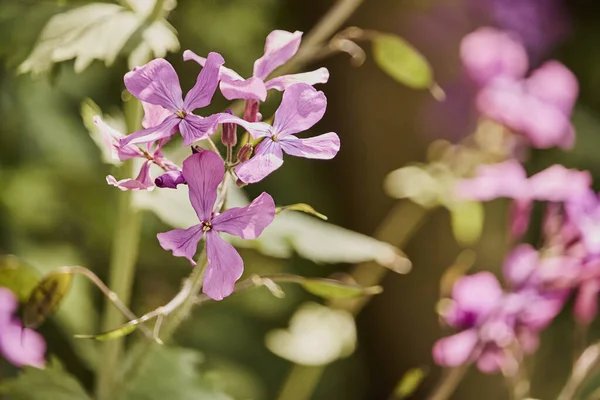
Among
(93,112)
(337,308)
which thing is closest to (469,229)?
(337,308)

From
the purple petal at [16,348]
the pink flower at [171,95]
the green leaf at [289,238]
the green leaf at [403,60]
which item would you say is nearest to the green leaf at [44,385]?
the purple petal at [16,348]

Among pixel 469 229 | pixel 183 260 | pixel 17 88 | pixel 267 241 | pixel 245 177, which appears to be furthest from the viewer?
pixel 183 260

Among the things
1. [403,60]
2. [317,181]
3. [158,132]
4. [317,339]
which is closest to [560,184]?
[403,60]

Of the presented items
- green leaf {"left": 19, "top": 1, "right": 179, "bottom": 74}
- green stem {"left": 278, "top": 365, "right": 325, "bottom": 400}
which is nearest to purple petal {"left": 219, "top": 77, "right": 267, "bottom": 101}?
green leaf {"left": 19, "top": 1, "right": 179, "bottom": 74}

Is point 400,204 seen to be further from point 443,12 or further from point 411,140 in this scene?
point 443,12

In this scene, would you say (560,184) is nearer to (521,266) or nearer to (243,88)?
(521,266)
